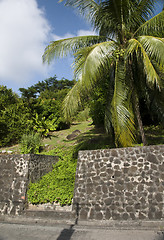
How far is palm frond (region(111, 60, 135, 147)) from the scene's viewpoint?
588 cm

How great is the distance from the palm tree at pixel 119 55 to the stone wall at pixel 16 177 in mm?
2114

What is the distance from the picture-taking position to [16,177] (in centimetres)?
620

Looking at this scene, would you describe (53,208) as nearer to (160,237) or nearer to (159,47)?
(160,237)

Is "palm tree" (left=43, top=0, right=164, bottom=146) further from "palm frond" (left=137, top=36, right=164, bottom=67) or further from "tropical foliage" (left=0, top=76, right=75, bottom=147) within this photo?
"tropical foliage" (left=0, top=76, right=75, bottom=147)

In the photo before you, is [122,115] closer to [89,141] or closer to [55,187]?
[55,187]

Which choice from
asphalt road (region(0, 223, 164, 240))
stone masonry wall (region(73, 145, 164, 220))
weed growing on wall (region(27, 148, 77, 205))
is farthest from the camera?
weed growing on wall (region(27, 148, 77, 205))

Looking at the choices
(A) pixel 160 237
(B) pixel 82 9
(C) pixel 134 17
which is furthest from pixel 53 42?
(A) pixel 160 237

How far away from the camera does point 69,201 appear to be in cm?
533

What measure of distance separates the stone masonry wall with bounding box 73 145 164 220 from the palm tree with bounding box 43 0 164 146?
725 mm

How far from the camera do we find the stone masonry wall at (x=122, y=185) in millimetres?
4773

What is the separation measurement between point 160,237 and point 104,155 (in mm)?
2442

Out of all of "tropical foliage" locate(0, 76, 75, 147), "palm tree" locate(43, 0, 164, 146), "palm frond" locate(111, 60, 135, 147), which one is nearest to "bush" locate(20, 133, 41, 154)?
"tropical foliage" locate(0, 76, 75, 147)

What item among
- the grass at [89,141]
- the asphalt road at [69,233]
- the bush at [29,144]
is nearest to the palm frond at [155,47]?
the grass at [89,141]

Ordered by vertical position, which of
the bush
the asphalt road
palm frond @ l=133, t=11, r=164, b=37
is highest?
palm frond @ l=133, t=11, r=164, b=37
